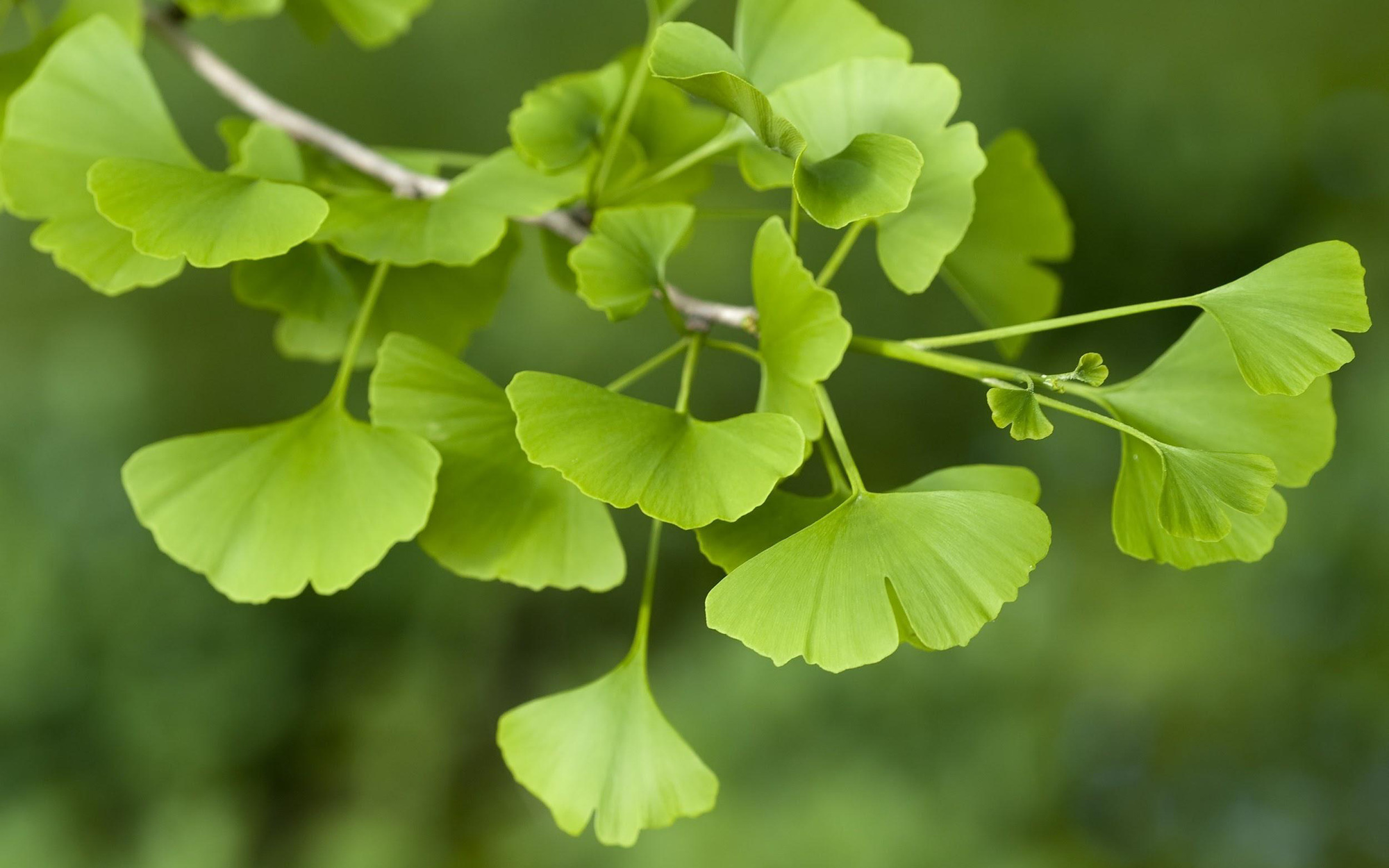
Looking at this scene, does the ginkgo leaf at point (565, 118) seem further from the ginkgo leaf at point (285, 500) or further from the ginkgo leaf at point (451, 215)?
the ginkgo leaf at point (285, 500)

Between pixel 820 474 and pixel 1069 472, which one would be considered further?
pixel 820 474

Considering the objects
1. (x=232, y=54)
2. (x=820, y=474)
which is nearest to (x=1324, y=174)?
(x=820, y=474)

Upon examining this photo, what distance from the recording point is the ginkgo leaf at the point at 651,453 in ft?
1.13

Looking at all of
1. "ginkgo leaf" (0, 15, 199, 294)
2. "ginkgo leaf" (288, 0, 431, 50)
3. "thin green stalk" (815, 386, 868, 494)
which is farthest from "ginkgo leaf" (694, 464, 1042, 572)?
"ginkgo leaf" (288, 0, 431, 50)

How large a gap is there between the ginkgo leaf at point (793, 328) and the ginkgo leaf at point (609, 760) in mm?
170

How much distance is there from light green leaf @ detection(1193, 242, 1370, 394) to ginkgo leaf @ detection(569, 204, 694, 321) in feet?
0.70

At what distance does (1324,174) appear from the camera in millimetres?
2135

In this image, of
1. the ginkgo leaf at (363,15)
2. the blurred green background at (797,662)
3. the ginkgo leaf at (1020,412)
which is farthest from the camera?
the blurred green background at (797,662)

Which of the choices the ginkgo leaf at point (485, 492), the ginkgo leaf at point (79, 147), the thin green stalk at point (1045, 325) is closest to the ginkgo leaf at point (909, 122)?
the thin green stalk at point (1045, 325)

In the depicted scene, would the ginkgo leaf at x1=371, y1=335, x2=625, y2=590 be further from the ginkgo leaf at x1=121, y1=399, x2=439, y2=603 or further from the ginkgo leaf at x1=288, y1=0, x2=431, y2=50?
the ginkgo leaf at x1=288, y1=0, x2=431, y2=50

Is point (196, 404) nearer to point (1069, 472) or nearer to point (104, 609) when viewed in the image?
point (104, 609)

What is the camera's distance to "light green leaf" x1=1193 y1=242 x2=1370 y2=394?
1.13 ft

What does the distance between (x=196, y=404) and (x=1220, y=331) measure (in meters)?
2.29

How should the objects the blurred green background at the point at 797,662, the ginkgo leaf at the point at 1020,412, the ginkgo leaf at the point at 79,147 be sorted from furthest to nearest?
the blurred green background at the point at 797,662, the ginkgo leaf at the point at 79,147, the ginkgo leaf at the point at 1020,412
